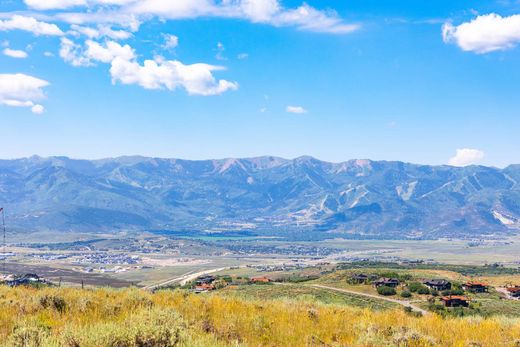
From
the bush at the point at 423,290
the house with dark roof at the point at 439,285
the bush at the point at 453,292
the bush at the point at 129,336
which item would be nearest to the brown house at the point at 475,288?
the house with dark roof at the point at 439,285

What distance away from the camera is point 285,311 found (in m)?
17.9

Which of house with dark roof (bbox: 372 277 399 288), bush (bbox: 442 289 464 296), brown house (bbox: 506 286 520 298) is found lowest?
brown house (bbox: 506 286 520 298)

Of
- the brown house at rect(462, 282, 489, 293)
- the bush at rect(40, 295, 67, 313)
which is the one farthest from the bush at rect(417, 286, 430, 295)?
the bush at rect(40, 295, 67, 313)

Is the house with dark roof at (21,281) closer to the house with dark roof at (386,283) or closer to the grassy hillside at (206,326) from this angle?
the grassy hillside at (206,326)

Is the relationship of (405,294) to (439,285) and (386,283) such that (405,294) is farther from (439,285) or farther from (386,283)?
(439,285)

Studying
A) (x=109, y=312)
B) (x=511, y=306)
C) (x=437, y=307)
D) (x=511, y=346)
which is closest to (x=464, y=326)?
(x=511, y=346)

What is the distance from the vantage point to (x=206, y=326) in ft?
45.5

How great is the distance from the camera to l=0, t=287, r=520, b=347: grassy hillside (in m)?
10.4

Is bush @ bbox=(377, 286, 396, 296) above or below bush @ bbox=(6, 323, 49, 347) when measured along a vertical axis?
below

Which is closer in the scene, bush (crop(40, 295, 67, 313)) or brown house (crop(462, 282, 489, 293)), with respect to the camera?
bush (crop(40, 295, 67, 313))

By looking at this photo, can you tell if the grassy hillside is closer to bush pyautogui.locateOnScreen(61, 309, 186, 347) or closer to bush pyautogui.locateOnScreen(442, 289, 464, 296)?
bush pyautogui.locateOnScreen(61, 309, 186, 347)

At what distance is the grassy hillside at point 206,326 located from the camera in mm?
10367

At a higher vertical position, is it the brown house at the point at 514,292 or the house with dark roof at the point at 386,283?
the house with dark roof at the point at 386,283

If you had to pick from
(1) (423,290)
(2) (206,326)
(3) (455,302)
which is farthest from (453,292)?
(2) (206,326)
